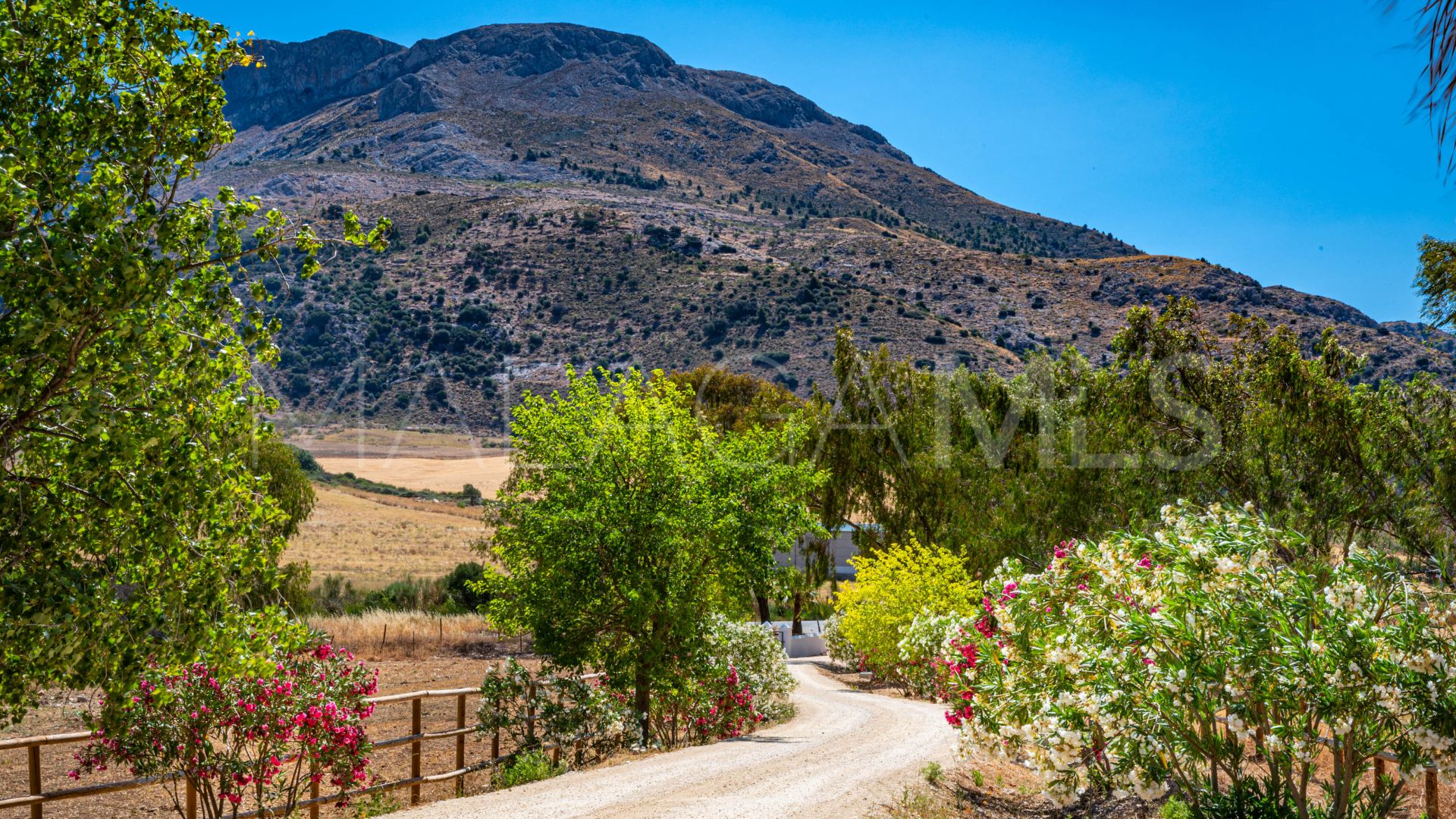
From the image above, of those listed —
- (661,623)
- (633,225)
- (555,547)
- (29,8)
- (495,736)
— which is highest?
(633,225)

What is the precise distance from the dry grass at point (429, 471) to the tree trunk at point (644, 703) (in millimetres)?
59377

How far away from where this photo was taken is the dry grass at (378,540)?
151 feet

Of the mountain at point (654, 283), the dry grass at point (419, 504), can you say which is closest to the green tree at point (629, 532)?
the mountain at point (654, 283)

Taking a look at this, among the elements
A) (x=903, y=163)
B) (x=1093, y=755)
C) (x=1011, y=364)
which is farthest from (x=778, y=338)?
(x=903, y=163)

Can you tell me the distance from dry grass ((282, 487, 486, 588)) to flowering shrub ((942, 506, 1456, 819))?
1381 inches

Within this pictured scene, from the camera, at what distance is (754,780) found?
11656 mm

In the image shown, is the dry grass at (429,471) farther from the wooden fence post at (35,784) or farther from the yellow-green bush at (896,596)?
the wooden fence post at (35,784)

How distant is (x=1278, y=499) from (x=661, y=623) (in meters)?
9.41

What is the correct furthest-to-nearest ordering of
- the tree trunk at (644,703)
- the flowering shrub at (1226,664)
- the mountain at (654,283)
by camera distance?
the mountain at (654,283), the tree trunk at (644,703), the flowering shrub at (1226,664)

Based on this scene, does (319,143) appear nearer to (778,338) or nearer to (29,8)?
(778,338)

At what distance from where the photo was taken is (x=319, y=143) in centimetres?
17038

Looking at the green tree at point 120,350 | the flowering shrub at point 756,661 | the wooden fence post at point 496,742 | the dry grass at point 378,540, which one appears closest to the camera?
the green tree at point 120,350

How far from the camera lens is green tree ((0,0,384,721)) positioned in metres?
5.26

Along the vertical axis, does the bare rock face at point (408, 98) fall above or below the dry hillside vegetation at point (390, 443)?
above
